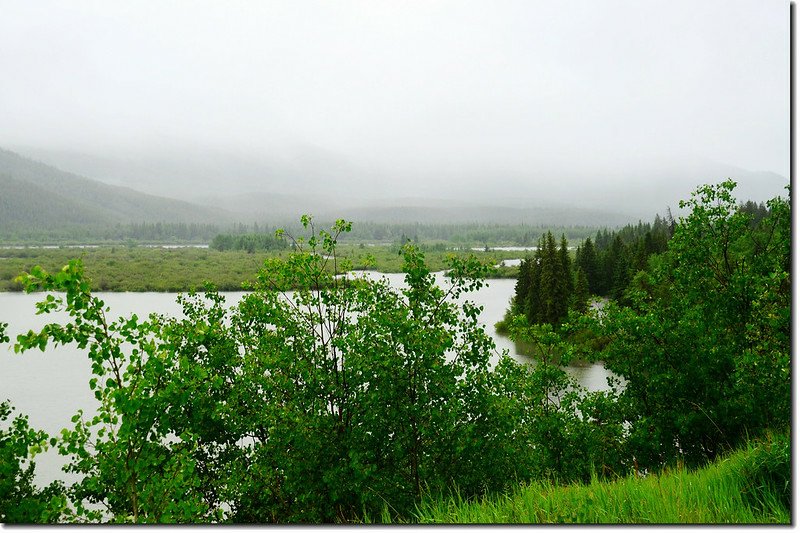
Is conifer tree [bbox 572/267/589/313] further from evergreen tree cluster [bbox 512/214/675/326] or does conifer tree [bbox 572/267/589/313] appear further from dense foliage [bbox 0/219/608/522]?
dense foliage [bbox 0/219/608/522]

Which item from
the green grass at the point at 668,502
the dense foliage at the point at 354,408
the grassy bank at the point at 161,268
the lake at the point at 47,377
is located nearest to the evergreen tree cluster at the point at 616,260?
the grassy bank at the point at 161,268

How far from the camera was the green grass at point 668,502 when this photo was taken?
A: 3447 millimetres

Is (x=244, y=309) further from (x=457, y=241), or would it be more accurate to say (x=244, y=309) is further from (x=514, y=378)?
(x=457, y=241)

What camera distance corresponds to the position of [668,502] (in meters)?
3.47

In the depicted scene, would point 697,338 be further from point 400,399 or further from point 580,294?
point 580,294

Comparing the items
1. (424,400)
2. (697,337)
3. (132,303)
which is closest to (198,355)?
(424,400)

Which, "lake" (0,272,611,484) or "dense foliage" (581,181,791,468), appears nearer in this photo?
"dense foliage" (581,181,791,468)

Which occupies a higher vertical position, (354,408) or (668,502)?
(668,502)

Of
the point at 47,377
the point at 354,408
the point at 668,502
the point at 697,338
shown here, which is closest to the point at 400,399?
the point at 354,408

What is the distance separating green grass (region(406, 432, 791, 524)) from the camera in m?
3.45

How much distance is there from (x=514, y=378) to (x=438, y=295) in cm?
239

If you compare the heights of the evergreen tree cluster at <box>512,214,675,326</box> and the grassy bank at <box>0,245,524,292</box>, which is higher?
the grassy bank at <box>0,245,524,292</box>

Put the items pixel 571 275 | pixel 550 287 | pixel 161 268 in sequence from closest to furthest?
pixel 161 268 < pixel 550 287 < pixel 571 275

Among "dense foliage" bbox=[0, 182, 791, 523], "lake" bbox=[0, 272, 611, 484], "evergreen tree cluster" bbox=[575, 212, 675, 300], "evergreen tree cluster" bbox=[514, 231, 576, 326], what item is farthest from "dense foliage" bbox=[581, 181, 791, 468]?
"evergreen tree cluster" bbox=[575, 212, 675, 300]
